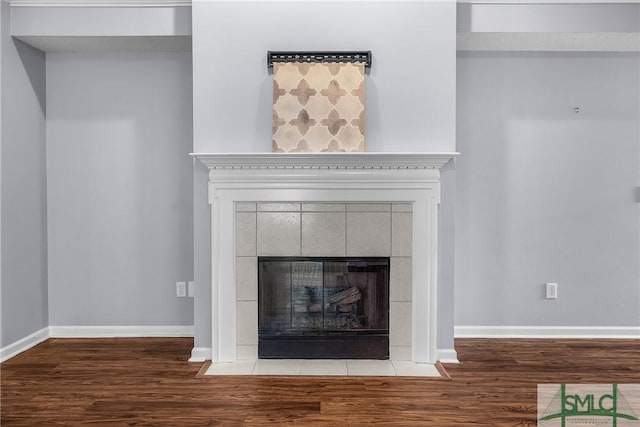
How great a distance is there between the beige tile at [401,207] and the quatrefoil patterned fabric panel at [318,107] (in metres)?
0.45

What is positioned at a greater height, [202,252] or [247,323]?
[202,252]

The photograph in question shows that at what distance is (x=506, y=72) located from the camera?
371cm

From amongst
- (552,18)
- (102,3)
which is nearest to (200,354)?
(102,3)

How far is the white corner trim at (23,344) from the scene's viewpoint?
10.6 feet

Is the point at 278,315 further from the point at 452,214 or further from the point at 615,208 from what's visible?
the point at 615,208

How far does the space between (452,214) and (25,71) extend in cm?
324

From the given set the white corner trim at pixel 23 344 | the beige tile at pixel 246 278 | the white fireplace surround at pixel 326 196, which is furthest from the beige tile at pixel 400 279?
the white corner trim at pixel 23 344

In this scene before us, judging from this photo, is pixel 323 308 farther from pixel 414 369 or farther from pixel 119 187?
pixel 119 187

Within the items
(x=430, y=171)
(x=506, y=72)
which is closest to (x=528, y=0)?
(x=506, y=72)

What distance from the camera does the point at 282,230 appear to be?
10.5 feet

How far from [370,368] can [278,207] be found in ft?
3.96

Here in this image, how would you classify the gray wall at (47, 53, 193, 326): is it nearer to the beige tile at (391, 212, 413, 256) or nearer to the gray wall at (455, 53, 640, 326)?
the beige tile at (391, 212, 413, 256)

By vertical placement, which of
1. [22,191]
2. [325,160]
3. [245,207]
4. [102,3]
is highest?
[102,3]

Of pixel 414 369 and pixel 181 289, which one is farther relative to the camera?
pixel 181 289
